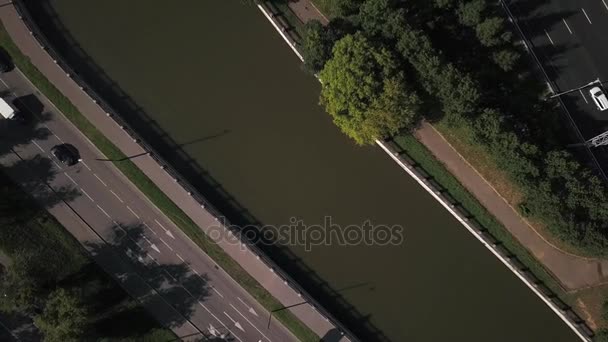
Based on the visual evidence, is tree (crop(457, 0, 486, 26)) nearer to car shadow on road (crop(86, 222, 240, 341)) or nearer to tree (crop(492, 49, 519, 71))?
tree (crop(492, 49, 519, 71))

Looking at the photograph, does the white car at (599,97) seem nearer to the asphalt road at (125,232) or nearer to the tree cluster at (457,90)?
the tree cluster at (457,90)

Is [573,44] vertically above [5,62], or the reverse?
[573,44]

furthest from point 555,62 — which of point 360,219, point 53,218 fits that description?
point 53,218

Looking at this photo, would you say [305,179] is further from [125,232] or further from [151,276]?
[125,232]

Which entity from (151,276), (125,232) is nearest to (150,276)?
(151,276)

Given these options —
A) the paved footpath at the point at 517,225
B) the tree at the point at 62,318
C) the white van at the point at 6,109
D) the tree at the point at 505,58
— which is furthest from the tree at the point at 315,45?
the tree at the point at 62,318

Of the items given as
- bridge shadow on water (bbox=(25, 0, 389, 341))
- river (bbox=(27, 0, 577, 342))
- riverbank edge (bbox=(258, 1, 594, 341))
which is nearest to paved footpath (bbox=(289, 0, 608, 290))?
riverbank edge (bbox=(258, 1, 594, 341))
